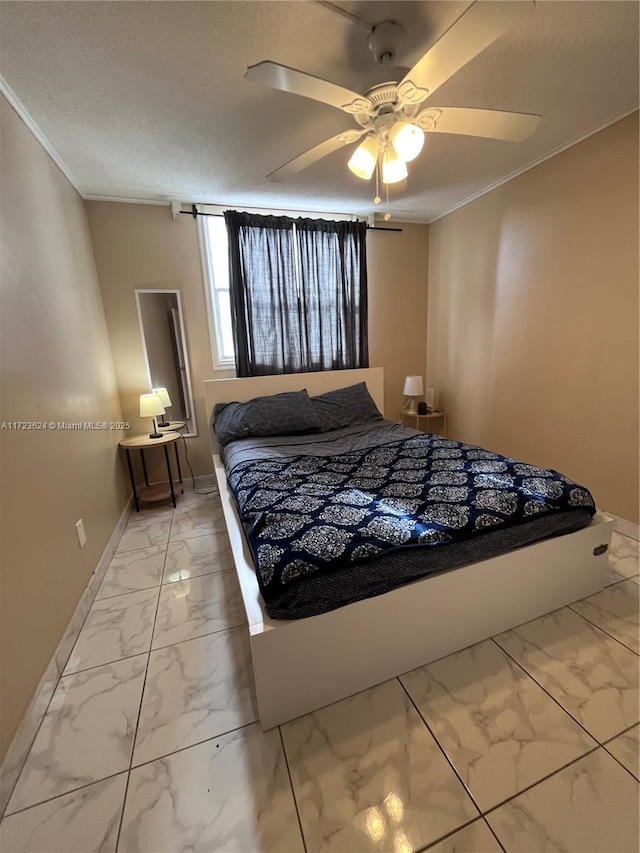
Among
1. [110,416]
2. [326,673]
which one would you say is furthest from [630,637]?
[110,416]

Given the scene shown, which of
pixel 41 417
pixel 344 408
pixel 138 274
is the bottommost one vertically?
pixel 344 408

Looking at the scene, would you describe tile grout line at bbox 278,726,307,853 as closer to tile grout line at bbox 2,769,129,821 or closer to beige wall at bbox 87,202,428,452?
tile grout line at bbox 2,769,129,821

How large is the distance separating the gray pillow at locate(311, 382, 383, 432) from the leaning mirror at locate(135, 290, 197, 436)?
1172mm

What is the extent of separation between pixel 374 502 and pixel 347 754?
2.83ft

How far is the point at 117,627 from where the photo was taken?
170 centimetres

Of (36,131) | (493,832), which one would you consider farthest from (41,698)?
(36,131)

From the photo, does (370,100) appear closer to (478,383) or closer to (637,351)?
(637,351)

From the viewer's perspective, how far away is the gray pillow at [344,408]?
2.95 metres

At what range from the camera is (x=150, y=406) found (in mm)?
2756

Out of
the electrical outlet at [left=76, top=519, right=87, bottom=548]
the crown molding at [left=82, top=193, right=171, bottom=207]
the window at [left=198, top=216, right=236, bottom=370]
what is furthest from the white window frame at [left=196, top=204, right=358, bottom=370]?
the electrical outlet at [left=76, top=519, right=87, bottom=548]

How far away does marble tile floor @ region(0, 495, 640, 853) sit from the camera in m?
0.96

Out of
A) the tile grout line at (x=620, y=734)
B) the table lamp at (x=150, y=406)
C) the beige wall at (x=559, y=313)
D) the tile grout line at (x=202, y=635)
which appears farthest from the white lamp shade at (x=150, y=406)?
the tile grout line at (x=620, y=734)

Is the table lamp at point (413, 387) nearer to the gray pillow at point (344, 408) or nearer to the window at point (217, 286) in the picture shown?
the gray pillow at point (344, 408)

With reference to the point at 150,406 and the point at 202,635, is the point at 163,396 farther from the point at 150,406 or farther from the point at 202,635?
the point at 202,635
